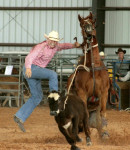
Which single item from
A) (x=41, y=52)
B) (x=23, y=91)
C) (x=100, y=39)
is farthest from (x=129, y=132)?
(x=100, y=39)

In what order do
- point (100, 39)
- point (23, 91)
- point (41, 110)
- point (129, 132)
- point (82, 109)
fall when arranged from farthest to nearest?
point (100, 39), point (23, 91), point (41, 110), point (129, 132), point (82, 109)

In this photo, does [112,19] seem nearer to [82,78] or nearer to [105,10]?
[105,10]

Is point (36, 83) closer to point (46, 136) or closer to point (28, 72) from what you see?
point (28, 72)

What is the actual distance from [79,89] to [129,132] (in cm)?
173

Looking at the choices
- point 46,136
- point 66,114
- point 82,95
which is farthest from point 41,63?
point 46,136

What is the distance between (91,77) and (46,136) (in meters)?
1.47

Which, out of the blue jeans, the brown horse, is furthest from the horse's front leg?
the blue jeans

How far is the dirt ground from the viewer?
728 centimetres

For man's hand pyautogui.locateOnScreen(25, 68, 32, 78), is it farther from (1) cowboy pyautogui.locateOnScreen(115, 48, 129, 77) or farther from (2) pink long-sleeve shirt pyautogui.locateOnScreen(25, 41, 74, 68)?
(1) cowboy pyautogui.locateOnScreen(115, 48, 129, 77)

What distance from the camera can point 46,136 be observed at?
9.17m

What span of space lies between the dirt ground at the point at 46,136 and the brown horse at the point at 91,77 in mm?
504

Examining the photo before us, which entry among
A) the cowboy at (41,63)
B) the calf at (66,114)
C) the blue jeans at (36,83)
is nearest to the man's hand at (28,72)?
the cowboy at (41,63)

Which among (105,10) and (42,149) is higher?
(105,10)

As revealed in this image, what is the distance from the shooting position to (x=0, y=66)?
16594 mm
